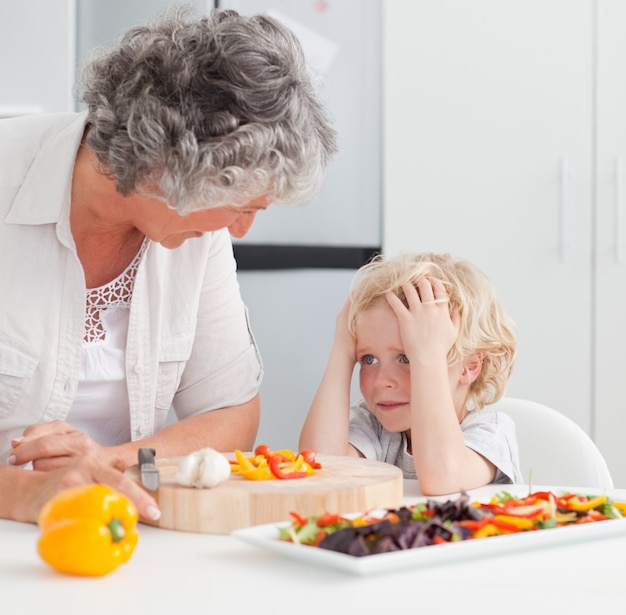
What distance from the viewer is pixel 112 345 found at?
1644mm

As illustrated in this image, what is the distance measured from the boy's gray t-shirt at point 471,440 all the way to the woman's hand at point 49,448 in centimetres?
59

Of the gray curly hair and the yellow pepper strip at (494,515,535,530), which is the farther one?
the gray curly hair

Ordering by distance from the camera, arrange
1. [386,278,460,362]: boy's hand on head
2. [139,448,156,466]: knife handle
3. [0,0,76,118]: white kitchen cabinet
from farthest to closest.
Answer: [0,0,76,118]: white kitchen cabinet → [386,278,460,362]: boy's hand on head → [139,448,156,466]: knife handle

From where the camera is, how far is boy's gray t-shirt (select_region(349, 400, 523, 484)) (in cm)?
157

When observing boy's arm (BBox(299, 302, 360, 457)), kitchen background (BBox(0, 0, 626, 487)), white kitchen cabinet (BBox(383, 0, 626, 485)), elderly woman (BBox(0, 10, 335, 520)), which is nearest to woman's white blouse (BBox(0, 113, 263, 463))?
elderly woman (BBox(0, 10, 335, 520))

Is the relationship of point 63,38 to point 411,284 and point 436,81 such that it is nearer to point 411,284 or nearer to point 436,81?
point 436,81

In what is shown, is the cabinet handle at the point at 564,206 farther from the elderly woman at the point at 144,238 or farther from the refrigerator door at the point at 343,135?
the elderly woman at the point at 144,238

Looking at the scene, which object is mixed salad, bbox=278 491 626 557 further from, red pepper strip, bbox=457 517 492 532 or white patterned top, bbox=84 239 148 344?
white patterned top, bbox=84 239 148 344

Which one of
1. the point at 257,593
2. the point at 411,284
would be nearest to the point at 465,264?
the point at 411,284

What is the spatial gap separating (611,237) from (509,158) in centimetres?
36

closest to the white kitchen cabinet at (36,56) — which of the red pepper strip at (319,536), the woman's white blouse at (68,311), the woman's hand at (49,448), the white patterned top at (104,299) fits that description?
the woman's white blouse at (68,311)

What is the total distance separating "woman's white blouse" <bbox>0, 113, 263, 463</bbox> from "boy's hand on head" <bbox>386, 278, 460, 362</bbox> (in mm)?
315

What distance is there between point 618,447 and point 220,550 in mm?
1886

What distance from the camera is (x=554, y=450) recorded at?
1781 mm
